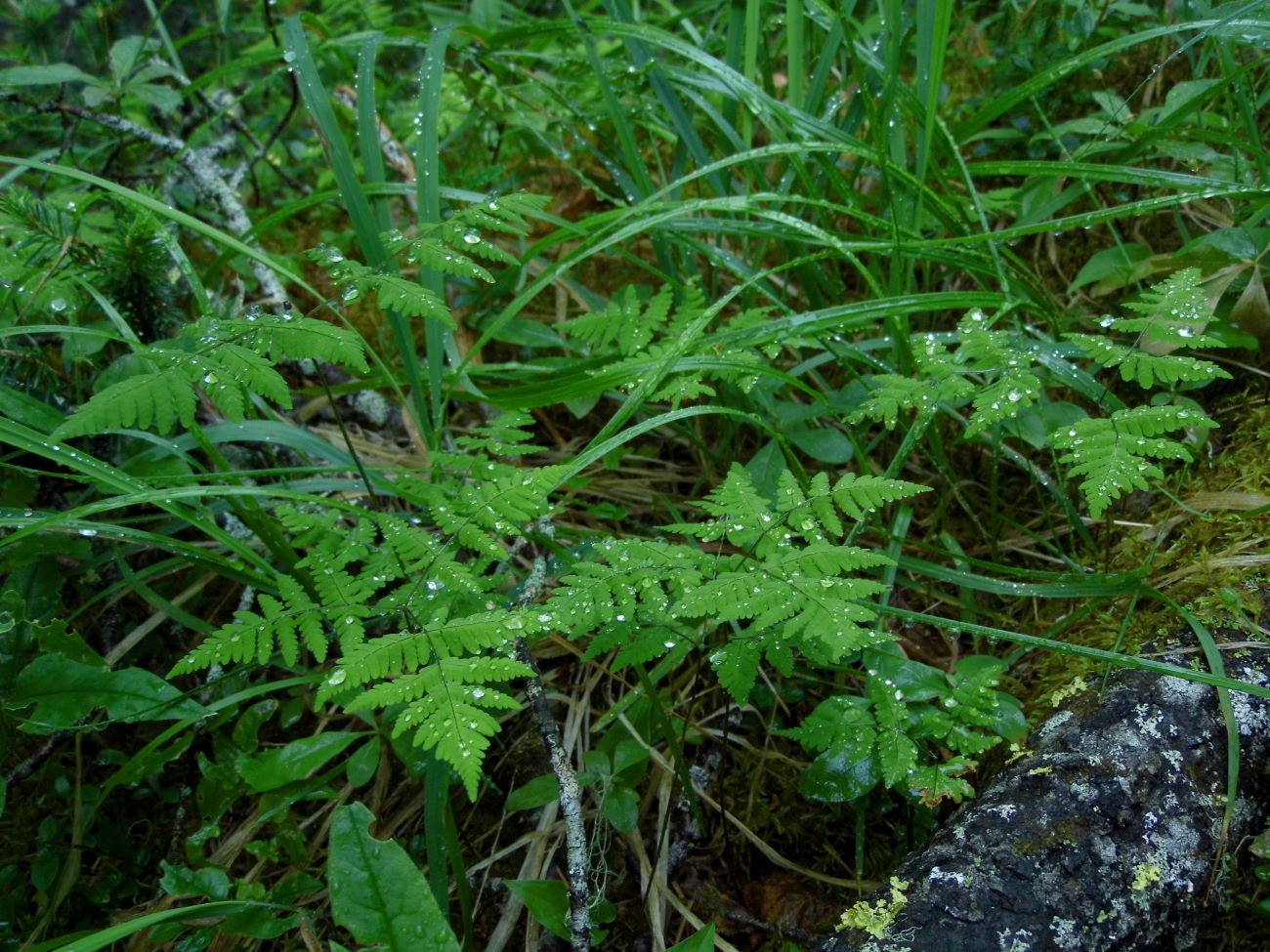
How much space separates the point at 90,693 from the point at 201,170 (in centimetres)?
168

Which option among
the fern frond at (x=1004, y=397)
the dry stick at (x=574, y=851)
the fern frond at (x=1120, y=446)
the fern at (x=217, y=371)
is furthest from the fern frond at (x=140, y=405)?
the fern frond at (x=1120, y=446)

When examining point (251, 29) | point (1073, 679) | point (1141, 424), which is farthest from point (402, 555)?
point (251, 29)

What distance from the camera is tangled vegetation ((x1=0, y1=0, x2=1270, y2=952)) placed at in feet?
5.14

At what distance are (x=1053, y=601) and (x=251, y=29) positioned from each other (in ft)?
11.3

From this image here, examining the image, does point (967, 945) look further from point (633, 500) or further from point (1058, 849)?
point (633, 500)

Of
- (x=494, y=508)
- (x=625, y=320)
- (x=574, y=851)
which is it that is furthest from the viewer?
(x=625, y=320)

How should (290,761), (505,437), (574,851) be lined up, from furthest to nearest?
1. (505,437)
2. (290,761)
3. (574,851)

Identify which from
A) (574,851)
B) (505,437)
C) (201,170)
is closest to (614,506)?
(505,437)

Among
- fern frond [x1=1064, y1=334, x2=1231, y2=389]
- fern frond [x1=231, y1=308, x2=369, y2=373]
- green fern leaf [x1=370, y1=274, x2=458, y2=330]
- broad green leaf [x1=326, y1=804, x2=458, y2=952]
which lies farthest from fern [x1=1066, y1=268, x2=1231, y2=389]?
broad green leaf [x1=326, y1=804, x2=458, y2=952]

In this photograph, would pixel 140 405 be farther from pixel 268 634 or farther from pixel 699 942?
pixel 699 942

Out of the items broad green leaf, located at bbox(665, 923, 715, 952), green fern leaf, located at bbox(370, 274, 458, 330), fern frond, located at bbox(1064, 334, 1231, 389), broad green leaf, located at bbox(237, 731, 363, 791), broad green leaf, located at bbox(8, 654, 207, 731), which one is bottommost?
broad green leaf, located at bbox(237, 731, 363, 791)

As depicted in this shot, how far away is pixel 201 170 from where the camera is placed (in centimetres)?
A: 271

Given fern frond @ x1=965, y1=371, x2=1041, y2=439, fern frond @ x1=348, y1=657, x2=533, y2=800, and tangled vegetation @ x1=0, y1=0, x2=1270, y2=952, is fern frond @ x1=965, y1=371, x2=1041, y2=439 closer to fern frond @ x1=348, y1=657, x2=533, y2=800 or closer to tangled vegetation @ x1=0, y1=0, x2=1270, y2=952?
tangled vegetation @ x1=0, y1=0, x2=1270, y2=952

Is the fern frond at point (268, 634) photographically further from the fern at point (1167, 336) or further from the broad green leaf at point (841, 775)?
the fern at point (1167, 336)
